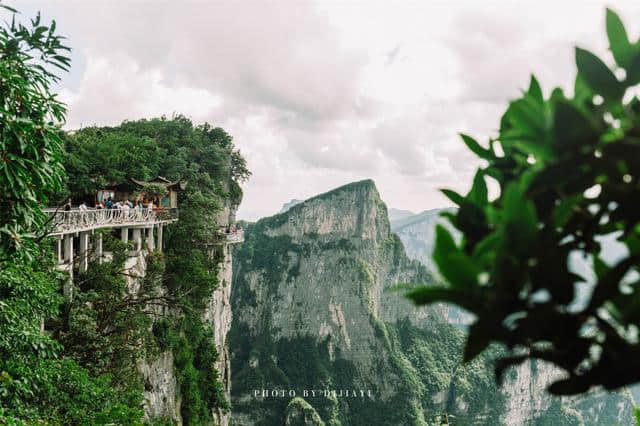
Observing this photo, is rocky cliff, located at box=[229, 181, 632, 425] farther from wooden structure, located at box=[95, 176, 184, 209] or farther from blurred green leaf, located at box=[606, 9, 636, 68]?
blurred green leaf, located at box=[606, 9, 636, 68]

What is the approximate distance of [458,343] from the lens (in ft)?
295

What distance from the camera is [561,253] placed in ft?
3.45

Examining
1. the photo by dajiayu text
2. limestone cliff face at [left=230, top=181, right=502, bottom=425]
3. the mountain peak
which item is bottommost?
the photo by dajiayu text

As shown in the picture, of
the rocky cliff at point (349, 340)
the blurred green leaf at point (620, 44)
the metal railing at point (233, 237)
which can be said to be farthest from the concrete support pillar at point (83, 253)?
the rocky cliff at point (349, 340)

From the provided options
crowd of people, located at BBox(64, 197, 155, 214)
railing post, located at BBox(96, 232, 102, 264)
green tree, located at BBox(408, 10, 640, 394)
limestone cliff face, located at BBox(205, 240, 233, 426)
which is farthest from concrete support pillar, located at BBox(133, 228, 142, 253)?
green tree, located at BBox(408, 10, 640, 394)

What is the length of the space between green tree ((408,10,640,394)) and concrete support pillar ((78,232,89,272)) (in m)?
15.3

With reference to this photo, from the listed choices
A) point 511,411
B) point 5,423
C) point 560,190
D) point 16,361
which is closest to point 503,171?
point 560,190

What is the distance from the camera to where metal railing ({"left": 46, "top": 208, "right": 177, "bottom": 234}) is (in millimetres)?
12531

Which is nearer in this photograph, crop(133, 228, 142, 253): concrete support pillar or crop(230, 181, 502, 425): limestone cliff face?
crop(133, 228, 142, 253): concrete support pillar

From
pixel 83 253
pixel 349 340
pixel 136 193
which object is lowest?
pixel 349 340

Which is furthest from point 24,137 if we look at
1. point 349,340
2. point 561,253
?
point 349,340


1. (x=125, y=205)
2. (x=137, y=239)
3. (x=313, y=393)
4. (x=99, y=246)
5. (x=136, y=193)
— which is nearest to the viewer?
(x=99, y=246)

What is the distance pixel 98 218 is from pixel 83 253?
1.50 metres

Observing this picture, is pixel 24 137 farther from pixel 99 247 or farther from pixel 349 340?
pixel 349 340
